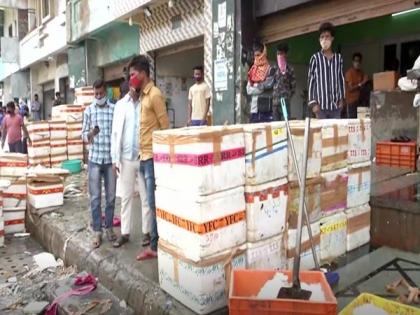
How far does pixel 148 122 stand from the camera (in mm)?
4000

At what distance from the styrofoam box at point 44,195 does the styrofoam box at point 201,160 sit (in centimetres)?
394

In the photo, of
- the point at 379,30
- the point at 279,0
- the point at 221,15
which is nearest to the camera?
the point at 279,0

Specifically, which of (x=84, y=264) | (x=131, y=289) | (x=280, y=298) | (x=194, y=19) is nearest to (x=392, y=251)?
(x=280, y=298)

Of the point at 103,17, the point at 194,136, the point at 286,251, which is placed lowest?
the point at 286,251

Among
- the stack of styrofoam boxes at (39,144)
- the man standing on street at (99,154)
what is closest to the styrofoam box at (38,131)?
the stack of styrofoam boxes at (39,144)

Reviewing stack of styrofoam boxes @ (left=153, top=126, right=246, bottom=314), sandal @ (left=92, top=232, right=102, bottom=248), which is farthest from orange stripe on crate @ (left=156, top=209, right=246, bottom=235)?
sandal @ (left=92, top=232, right=102, bottom=248)

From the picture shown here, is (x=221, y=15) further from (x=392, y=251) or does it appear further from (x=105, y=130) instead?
(x=392, y=251)

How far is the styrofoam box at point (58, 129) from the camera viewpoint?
10796mm

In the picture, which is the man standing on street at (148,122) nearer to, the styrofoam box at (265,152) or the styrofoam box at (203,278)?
the styrofoam box at (203,278)

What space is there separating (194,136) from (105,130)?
7.27 ft

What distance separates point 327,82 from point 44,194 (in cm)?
450

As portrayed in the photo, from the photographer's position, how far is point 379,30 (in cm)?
1096

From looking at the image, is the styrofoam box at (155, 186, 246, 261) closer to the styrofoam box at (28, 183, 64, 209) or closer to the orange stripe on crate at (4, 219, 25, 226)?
the styrofoam box at (28, 183, 64, 209)

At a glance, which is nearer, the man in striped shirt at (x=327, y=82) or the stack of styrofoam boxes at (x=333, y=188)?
the stack of styrofoam boxes at (x=333, y=188)
